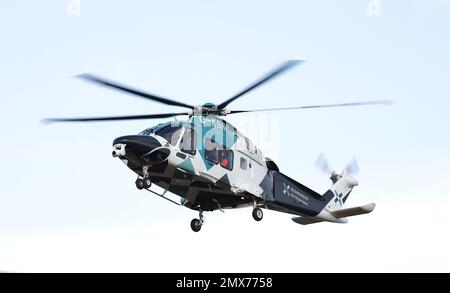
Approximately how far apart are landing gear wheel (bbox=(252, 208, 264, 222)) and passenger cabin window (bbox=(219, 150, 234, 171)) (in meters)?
2.11

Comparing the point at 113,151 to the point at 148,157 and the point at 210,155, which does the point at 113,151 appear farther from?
the point at 210,155

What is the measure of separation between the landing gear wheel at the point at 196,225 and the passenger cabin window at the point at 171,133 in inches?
167

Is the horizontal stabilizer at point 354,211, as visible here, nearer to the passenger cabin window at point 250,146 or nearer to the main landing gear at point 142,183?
the passenger cabin window at point 250,146

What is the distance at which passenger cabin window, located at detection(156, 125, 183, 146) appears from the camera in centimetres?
2666


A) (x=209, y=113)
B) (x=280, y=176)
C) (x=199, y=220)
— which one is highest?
(x=209, y=113)

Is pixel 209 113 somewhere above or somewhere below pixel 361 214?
above

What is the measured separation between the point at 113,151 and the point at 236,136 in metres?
5.67

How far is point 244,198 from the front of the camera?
29281 mm

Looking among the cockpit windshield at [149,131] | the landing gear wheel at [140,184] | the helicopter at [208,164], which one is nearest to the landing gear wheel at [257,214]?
the helicopter at [208,164]

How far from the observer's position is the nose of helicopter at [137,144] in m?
25.4

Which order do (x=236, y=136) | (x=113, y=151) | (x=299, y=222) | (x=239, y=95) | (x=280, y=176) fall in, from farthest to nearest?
(x=299, y=222), (x=280, y=176), (x=236, y=136), (x=239, y=95), (x=113, y=151)

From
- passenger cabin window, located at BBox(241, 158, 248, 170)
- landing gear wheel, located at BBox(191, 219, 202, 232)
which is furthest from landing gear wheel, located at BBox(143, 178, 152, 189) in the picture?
passenger cabin window, located at BBox(241, 158, 248, 170)

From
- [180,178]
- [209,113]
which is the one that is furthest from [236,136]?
[180,178]

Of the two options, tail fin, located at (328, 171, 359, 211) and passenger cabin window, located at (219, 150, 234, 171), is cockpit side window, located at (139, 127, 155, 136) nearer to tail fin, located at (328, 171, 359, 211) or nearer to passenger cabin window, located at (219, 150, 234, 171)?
passenger cabin window, located at (219, 150, 234, 171)
